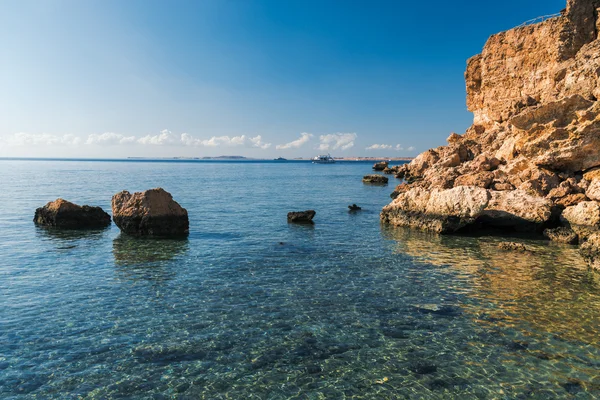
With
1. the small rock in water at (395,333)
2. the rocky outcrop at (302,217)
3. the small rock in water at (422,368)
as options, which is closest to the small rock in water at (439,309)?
the small rock in water at (395,333)

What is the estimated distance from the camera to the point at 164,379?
8.91m

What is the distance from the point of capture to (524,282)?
15633 millimetres

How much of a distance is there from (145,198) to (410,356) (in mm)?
20283

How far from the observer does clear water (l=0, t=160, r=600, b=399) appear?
883 cm

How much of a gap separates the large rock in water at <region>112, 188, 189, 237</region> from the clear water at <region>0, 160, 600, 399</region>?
8.77 feet

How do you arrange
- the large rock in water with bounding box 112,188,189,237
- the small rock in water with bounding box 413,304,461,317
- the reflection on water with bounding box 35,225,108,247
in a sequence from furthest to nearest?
the large rock in water with bounding box 112,188,189,237 → the reflection on water with bounding box 35,225,108,247 → the small rock in water with bounding box 413,304,461,317

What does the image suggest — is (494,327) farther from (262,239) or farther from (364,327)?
(262,239)

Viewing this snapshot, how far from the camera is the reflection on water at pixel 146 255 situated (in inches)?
674

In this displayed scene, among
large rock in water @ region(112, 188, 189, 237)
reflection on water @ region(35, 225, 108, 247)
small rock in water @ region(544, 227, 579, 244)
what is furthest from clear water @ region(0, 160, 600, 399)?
large rock in water @ region(112, 188, 189, 237)

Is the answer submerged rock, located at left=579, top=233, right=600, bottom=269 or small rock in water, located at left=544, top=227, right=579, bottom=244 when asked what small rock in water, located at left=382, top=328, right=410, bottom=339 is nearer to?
submerged rock, located at left=579, top=233, right=600, bottom=269

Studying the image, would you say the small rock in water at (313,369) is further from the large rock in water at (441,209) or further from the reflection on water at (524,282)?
the large rock in water at (441,209)

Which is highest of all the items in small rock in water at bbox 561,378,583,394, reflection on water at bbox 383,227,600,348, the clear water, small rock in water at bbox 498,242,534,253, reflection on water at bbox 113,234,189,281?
small rock in water at bbox 498,242,534,253

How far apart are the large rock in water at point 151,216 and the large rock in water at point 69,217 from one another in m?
3.76

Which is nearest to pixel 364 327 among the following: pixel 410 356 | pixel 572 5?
pixel 410 356
